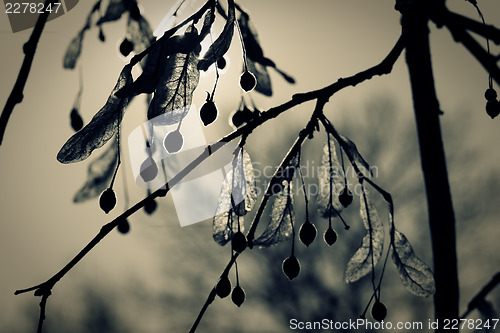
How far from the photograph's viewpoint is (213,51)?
1.90ft

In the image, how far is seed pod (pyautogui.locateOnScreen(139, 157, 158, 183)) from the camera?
2.06ft

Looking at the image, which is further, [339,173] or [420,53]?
[339,173]

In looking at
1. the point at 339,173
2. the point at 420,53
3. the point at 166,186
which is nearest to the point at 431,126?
the point at 420,53

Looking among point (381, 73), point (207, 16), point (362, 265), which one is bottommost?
point (362, 265)

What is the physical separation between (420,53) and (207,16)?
281 mm

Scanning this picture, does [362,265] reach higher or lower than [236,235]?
lower

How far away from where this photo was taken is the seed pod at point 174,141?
23.2 inches

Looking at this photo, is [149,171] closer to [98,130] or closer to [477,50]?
[98,130]

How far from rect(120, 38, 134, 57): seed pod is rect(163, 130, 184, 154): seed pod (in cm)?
22

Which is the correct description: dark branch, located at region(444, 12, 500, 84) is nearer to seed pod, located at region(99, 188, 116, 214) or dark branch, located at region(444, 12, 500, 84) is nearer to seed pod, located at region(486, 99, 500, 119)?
seed pod, located at region(486, 99, 500, 119)

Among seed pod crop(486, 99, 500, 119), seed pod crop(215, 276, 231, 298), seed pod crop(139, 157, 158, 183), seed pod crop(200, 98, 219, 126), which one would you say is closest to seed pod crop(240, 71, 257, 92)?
seed pod crop(200, 98, 219, 126)

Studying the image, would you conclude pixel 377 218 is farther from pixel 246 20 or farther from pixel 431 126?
pixel 246 20

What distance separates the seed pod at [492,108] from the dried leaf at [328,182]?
248mm

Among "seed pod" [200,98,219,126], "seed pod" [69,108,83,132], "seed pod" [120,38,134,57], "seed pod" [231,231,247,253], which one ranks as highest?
"seed pod" [120,38,134,57]
